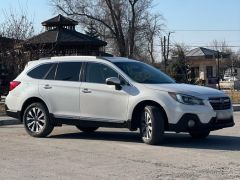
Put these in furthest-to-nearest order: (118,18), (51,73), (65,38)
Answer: (118,18) < (65,38) < (51,73)

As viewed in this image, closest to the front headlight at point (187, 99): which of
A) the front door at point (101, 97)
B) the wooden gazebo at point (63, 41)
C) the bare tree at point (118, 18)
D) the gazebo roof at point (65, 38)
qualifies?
the front door at point (101, 97)

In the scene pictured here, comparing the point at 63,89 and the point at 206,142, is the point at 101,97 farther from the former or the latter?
the point at 206,142

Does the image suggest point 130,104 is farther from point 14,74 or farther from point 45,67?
point 14,74

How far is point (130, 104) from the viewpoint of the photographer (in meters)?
10.9

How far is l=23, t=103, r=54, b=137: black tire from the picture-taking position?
12.1 m

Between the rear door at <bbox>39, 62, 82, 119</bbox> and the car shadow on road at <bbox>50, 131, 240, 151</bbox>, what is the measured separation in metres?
0.75

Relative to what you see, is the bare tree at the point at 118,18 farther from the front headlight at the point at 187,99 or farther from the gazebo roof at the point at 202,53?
the front headlight at the point at 187,99

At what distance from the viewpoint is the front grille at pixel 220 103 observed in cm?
1059

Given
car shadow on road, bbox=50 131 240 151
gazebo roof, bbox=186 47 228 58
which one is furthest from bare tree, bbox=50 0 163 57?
car shadow on road, bbox=50 131 240 151

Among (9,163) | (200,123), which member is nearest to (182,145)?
(200,123)

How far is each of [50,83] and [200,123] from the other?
3.53 m

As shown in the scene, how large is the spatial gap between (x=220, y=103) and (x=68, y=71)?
133 inches

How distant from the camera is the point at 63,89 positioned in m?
11.8

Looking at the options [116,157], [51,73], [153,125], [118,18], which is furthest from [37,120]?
[118,18]
